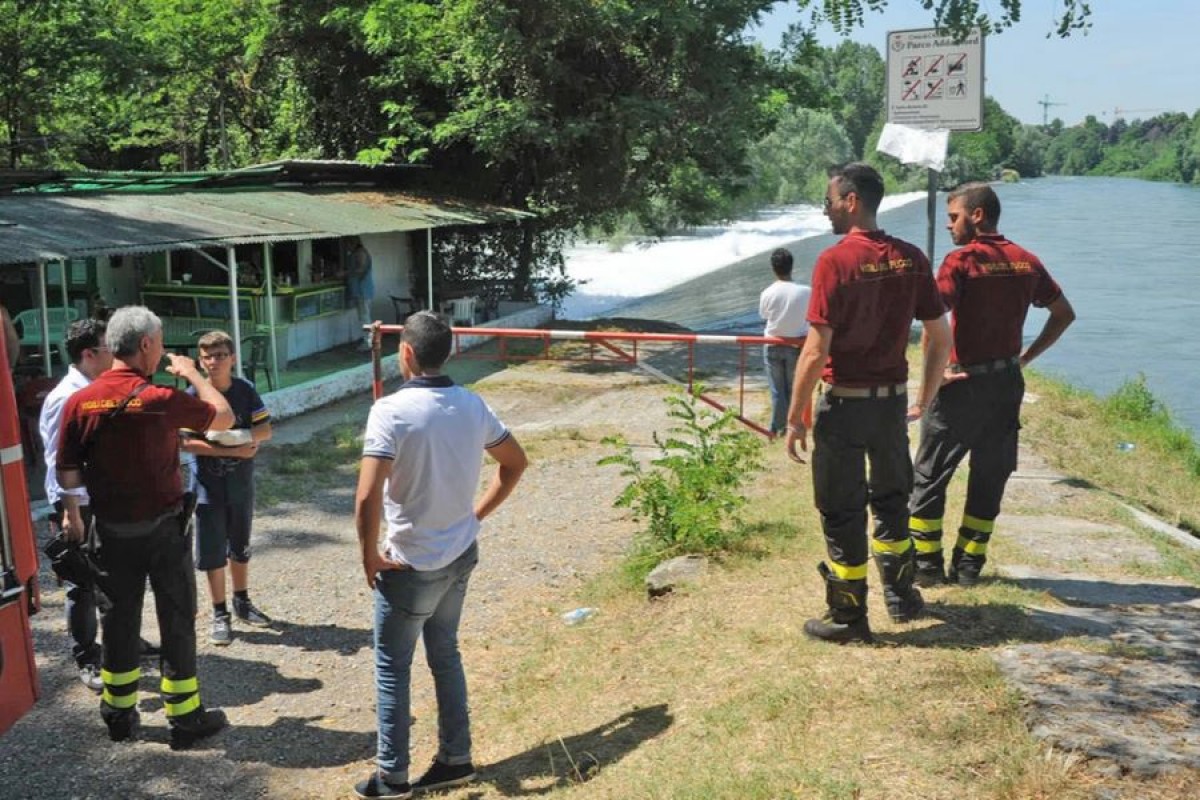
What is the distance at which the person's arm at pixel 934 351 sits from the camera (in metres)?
4.89

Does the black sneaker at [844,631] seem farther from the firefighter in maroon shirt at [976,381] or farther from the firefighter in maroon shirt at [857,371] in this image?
the firefighter in maroon shirt at [976,381]

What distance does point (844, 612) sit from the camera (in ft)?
16.1

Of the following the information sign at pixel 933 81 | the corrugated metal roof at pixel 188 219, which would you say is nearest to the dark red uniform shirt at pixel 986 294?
Result: the information sign at pixel 933 81

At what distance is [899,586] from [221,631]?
3699mm

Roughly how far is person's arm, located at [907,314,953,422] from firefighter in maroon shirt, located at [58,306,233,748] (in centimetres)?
294

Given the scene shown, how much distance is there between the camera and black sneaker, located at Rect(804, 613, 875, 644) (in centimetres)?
491

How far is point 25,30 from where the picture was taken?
22469 mm

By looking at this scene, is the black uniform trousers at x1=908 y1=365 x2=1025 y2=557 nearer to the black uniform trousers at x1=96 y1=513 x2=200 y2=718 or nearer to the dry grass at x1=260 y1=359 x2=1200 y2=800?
the dry grass at x1=260 y1=359 x2=1200 y2=800

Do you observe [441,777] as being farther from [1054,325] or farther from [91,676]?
[1054,325]

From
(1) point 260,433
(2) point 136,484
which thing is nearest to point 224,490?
(1) point 260,433

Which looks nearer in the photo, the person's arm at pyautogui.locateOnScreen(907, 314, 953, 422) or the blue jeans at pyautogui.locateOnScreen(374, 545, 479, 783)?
the blue jeans at pyautogui.locateOnScreen(374, 545, 479, 783)

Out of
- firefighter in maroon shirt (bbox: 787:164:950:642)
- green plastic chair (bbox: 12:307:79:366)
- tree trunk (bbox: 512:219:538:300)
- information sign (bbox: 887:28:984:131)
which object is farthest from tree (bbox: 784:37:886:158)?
firefighter in maroon shirt (bbox: 787:164:950:642)

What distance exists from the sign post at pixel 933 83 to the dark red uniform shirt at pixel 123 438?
5.25m

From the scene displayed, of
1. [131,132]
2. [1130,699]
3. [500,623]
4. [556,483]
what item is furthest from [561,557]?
[131,132]
